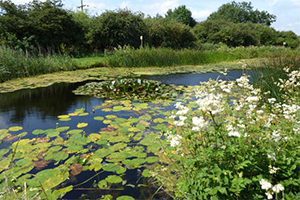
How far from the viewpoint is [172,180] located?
3.30 meters

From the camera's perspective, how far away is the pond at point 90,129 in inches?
139

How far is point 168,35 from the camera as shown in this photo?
72.5ft

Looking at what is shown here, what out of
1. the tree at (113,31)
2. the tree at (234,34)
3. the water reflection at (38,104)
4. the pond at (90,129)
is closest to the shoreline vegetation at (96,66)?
the water reflection at (38,104)

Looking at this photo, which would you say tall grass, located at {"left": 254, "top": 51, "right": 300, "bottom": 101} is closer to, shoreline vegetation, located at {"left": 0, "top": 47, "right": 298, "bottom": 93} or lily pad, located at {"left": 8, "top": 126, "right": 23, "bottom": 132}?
shoreline vegetation, located at {"left": 0, "top": 47, "right": 298, "bottom": 93}

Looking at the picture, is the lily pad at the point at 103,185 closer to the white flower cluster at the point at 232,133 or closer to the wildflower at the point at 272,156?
the white flower cluster at the point at 232,133

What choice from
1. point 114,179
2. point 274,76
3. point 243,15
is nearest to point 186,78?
point 274,76

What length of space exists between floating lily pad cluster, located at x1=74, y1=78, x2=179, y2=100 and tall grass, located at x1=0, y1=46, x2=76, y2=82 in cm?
319

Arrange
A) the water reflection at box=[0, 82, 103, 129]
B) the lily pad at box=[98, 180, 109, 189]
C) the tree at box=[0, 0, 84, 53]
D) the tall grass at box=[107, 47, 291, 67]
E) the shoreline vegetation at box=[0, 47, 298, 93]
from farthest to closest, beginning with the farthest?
the tree at box=[0, 0, 84, 53], the tall grass at box=[107, 47, 291, 67], the shoreline vegetation at box=[0, 47, 298, 93], the water reflection at box=[0, 82, 103, 129], the lily pad at box=[98, 180, 109, 189]

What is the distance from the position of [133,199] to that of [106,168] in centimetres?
74

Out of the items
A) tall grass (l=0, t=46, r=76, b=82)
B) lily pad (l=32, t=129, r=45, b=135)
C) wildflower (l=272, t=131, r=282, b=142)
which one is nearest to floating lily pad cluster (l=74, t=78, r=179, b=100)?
lily pad (l=32, t=129, r=45, b=135)

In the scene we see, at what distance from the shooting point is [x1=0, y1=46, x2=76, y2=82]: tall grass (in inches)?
410

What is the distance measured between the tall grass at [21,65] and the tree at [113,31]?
21.7ft

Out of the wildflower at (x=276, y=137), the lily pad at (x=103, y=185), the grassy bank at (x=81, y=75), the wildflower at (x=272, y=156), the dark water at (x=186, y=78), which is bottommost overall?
the lily pad at (x=103, y=185)

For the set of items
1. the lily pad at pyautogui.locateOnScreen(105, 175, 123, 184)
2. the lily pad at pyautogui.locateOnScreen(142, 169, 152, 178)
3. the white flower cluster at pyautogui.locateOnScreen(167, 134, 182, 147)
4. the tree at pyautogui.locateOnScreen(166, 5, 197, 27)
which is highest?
the tree at pyautogui.locateOnScreen(166, 5, 197, 27)
